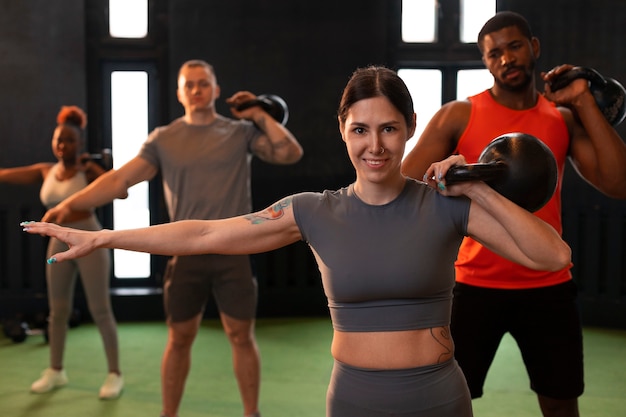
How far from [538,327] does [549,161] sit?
0.92 m

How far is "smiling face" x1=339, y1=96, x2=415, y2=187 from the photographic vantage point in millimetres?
1722

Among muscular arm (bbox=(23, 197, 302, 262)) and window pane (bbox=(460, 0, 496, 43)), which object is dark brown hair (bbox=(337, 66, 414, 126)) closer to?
muscular arm (bbox=(23, 197, 302, 262))

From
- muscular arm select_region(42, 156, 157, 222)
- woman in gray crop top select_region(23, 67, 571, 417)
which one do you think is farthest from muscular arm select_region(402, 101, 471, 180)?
muscular arm select_region(42, 156, 157, 222)

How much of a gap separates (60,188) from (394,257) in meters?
3.14

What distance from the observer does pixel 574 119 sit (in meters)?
2.61

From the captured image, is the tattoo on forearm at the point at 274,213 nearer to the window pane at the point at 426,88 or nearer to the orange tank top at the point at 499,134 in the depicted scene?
the orange tank top at the point at 499,134

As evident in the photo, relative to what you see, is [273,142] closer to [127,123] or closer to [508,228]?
[508,228]

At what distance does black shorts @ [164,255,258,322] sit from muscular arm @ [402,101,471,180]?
1281mm

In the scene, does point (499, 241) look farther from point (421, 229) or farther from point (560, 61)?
point (560, 61)

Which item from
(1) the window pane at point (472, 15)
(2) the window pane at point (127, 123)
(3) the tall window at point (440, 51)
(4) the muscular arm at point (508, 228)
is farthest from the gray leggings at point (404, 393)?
(1) the window pane at point (472, 15)

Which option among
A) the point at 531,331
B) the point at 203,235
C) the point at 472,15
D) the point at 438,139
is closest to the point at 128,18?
the point at 472,15

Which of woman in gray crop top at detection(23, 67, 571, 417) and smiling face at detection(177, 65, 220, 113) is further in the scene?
smiling face at detection(177, 65, 220, 113)

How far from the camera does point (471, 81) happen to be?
6.44 meters

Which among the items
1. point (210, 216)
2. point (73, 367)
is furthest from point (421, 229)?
point (73, 367)
